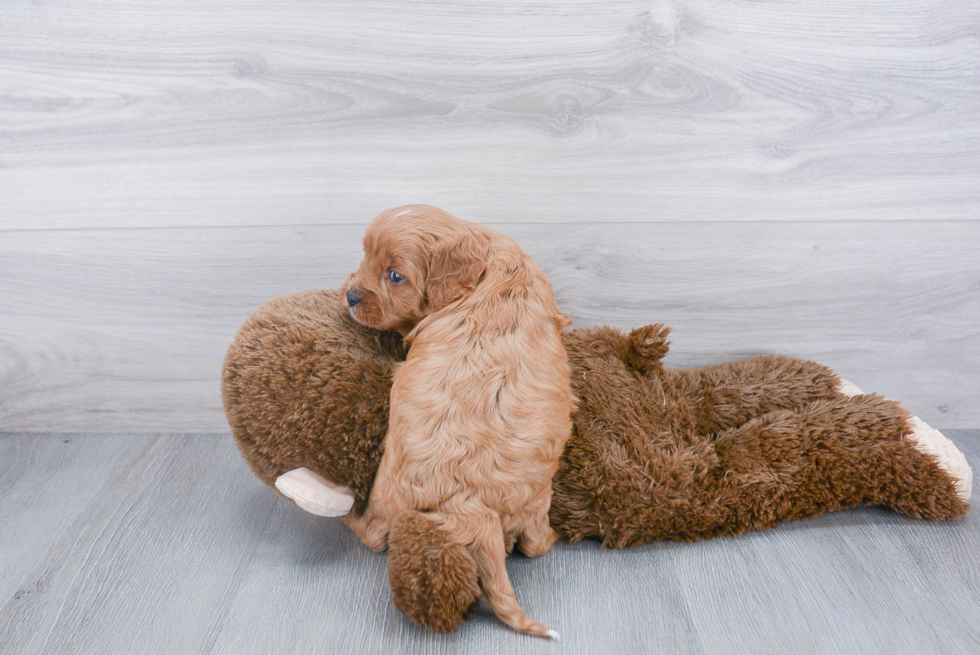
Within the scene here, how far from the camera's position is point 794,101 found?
1147 millimetres

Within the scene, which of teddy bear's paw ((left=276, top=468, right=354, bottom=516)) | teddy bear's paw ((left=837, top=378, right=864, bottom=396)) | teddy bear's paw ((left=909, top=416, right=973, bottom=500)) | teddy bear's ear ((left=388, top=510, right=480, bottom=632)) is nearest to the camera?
teddy bear's ear ((left=388, top=510, right=480, bottom=632))

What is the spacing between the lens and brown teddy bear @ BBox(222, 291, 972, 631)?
3.05ft

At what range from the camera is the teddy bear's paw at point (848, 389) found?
46.3 inches

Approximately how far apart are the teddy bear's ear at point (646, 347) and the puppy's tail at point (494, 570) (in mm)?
417

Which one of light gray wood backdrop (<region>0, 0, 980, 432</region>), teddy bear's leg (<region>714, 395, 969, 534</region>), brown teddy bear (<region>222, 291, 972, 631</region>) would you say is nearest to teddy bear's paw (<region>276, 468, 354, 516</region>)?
brown teddy bear (<region>222, 291, 972, 631</region>)

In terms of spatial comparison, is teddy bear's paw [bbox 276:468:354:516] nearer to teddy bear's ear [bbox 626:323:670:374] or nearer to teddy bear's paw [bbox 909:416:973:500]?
teddy bear's ear [bbox 626:323:670:374]

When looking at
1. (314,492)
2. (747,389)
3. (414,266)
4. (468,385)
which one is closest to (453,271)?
(414,266)

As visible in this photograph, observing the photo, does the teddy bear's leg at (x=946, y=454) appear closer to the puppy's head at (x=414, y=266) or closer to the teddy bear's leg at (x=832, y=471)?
the teddy bear's leg at (x=832, y=471)

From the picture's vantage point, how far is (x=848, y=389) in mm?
1195

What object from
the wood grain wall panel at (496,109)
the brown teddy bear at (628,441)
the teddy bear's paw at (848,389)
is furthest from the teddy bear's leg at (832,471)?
the wood grain wall panel at (496,109)

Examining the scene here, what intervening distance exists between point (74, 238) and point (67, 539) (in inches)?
21.7

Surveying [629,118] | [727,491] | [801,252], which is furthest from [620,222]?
[727,491]

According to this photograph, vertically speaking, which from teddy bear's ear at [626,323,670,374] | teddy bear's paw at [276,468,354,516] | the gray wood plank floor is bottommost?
the gray wood plank floor

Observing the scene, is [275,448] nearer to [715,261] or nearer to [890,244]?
[715,261]
